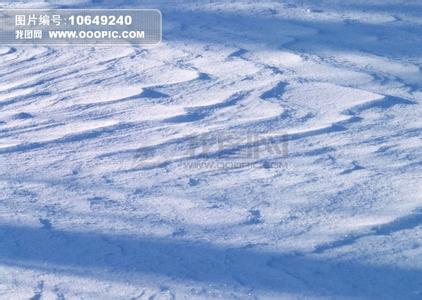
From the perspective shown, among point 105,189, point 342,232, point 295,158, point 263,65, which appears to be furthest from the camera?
point 263,65

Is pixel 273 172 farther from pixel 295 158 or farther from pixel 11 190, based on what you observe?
pixel 11 190

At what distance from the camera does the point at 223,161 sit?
4.32m

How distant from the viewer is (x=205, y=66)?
562cm

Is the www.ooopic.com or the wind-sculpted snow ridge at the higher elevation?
the www.ooopic.com

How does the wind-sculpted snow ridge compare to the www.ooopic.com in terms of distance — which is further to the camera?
the www.ooopic.com

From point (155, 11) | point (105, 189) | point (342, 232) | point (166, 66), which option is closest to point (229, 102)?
point (166, 66)

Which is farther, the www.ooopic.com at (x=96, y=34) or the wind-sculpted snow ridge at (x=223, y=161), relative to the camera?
the www.ooopic.com at (x=96, y=34)

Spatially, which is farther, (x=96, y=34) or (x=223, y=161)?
(x=96, y=34)

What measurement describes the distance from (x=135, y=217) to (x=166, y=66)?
2108 mm

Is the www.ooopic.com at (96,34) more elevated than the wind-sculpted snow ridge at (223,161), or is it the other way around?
the www.ooopic.com at (96,34)

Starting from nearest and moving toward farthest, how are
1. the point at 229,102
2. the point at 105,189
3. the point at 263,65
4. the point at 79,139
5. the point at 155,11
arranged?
the point at 105,189, the point at 79,139, the point at 229,102, the point at 263,65, the point at 155,11

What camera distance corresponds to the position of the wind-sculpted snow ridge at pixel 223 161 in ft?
10.8

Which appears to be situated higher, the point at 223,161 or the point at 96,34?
the point at 96,34

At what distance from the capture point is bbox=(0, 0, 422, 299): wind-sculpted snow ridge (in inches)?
129
